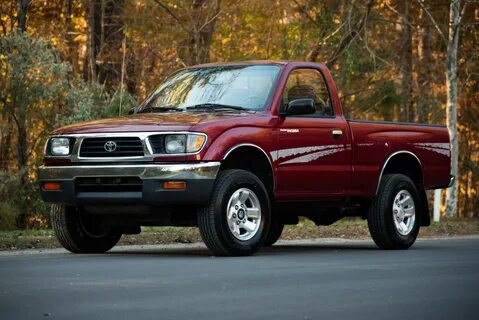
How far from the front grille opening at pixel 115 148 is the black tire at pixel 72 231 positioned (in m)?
0.84

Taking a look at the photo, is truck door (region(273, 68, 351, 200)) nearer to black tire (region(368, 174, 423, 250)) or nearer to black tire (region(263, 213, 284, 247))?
black tire (region(368, 174, 423, 250))

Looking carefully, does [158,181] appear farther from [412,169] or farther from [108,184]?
[412,169]

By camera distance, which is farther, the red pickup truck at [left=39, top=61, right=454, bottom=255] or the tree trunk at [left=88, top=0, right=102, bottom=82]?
the tree trunk at [left=88, top=0, right=102, bottom=82]

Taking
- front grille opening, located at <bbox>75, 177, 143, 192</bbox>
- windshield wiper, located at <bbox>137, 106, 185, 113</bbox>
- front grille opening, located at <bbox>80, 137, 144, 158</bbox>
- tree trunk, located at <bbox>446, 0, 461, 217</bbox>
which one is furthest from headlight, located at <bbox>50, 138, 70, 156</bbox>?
tree trunk, located at <bbox>446, 0, 461, 217</bbox>

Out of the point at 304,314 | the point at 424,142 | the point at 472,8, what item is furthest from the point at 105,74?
the point at 304,314

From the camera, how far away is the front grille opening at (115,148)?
13.0 meters

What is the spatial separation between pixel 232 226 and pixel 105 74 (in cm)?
2145

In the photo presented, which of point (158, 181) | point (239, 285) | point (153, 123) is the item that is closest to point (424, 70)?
point (153, 123)

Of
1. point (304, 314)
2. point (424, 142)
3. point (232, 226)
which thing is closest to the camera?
point (304, 314)

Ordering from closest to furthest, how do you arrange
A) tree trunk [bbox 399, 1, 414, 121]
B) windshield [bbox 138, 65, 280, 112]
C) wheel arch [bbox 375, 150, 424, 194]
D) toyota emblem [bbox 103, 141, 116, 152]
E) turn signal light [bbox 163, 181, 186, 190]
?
turn signal light [bbox 163, 181, 186, 190]
toyota emblem [bbox 103, 141, 116, 152]
windshield [bbox 138, 65, 280, 112]
wheel arch [bbox 375, 150, 424, 194]
tree trunk [bbox 399, 1, 414, 121]

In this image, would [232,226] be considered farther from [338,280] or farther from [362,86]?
[362,86]

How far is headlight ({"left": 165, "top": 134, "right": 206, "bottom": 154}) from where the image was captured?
1279 centimetres

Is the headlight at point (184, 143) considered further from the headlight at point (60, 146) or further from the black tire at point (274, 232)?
the black tire at point (274, 232)

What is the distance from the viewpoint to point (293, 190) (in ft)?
45.9
